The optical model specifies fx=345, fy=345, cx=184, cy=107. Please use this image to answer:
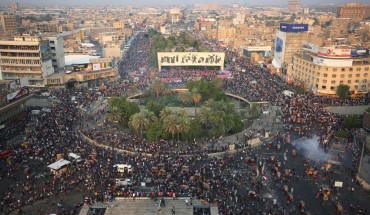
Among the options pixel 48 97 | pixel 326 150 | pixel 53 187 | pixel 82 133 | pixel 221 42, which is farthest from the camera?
pixel 221 42

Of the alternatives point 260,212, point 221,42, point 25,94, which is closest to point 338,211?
point 260,212

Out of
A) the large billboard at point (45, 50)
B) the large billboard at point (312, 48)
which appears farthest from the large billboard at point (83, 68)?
the large billboard at point (312, 48)

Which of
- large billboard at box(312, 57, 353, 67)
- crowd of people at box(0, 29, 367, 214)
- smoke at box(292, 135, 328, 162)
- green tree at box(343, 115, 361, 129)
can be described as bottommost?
smoke at box(292, 135, 328, 162)

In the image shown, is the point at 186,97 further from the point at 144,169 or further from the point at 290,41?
the point at 290,41

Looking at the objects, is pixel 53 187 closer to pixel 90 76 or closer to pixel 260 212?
pixel 260 212

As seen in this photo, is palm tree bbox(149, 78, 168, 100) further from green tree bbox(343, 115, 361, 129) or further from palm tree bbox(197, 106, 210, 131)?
green tree bbox(343, 115, 361, 129)

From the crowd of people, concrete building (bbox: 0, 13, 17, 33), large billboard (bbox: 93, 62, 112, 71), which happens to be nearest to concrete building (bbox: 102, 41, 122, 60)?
large billboard (bbox: 93, 62, 112, 71)
